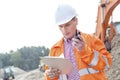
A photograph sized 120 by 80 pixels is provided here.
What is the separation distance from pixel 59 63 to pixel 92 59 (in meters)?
0.28

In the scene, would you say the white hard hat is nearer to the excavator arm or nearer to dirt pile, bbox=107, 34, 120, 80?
dirt pile, bbox=107, 34, 120, 80

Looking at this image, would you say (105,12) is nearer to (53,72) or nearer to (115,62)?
(115,62)

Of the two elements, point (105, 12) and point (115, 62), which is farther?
point (115, 62)

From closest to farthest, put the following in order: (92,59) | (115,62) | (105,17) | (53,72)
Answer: (92,59)
(53,72)
(105,17)
(115,62)

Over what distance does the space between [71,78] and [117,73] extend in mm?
6301

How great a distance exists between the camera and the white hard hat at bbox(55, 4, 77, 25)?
3595 mm

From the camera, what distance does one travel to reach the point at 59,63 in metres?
3.49

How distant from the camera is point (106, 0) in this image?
10773 millimetres

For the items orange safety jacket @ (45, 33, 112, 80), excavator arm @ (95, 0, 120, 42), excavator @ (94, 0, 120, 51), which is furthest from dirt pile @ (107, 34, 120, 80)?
orange safety jacket @ (45, 33, 112, 80)

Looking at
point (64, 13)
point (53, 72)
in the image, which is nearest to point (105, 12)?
Result: point (64, 13)

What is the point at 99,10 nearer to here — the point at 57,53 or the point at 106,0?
the point at 106,0

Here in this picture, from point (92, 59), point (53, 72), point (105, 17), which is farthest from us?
point (105, 17)

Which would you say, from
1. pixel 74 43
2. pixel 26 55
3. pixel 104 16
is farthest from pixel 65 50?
pixel 26 55

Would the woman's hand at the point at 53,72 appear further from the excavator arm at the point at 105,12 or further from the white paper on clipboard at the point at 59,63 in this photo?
the excavator arm at the point at 105,12
